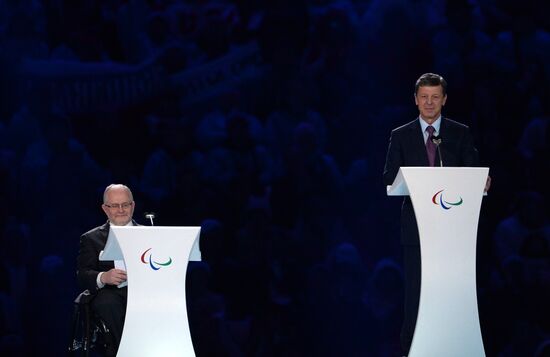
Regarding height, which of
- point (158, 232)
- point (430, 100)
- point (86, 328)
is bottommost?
point (86, 328)

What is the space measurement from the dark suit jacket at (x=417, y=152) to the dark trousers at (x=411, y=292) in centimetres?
5

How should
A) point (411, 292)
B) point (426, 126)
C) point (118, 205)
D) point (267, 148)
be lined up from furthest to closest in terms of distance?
point (267, 148) < point (118, 205) < point (426, 126) < point (411, 292)

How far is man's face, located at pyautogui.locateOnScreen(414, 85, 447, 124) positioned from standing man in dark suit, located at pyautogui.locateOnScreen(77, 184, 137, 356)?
4.03 feet

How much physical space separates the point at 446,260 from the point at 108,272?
1302 mm

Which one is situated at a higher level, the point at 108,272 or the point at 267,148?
the point at 267,148

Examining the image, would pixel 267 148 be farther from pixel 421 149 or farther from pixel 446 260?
pixel 446 260

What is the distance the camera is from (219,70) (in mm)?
4992

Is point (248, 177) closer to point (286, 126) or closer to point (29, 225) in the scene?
point (286, 126)

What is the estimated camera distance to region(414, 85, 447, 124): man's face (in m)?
3.20

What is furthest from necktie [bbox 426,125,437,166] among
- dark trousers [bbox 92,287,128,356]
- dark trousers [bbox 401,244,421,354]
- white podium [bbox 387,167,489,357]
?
dark trousers [bbox 92,287,128,356]

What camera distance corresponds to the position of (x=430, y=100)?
3.21 m

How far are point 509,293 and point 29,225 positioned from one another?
2701 millimetres

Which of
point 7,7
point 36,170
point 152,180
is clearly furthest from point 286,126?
point 7,7

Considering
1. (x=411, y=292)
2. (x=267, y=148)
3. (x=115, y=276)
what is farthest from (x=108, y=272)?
(x=267, y=148)
